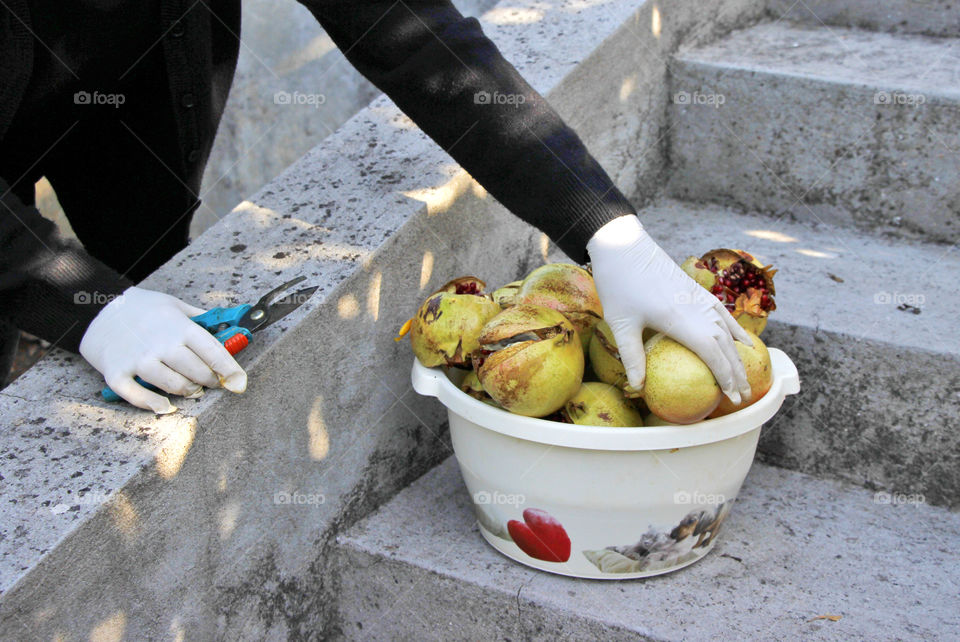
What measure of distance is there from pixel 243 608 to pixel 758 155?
2201 mm

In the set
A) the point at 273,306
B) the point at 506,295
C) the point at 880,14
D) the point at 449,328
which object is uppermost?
the point at 273,306

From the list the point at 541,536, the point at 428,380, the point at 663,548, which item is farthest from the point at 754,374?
the point at 428,380

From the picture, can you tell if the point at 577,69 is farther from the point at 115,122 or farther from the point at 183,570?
the point at 183,570

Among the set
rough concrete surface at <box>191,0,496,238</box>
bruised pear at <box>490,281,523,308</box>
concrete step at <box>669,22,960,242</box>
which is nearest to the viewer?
bruised pear at <box>490,281,523,308</box>

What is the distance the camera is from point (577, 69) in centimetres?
281

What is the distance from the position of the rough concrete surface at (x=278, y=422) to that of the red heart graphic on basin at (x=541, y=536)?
18.0 inches

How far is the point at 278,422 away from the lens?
198 cm

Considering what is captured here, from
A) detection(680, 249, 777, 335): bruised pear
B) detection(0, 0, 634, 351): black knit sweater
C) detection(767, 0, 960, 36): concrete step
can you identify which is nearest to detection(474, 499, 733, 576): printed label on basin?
detection(680, 249, 777, 335): bruised pear

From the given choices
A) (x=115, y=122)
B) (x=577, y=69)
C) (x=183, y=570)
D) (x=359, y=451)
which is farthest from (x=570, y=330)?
(x=115, y=122)

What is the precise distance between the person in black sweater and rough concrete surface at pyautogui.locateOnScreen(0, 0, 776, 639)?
0.15 meters

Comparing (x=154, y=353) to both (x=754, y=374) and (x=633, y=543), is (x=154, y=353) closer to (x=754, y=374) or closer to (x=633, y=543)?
(x=633, y=543)

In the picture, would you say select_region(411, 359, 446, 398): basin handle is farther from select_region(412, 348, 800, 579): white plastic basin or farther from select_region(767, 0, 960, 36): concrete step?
select_region(767, 0, 960, 36): concrete step

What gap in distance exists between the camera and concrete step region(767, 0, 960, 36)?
11.0ft

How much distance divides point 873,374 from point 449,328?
44.0 inches
